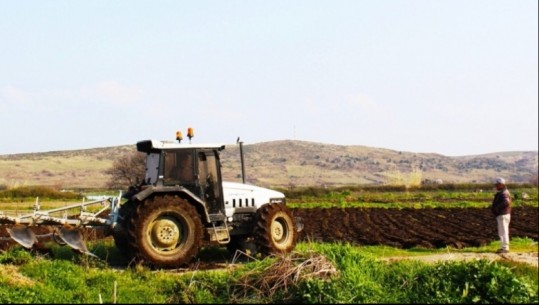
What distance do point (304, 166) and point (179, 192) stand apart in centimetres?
10023

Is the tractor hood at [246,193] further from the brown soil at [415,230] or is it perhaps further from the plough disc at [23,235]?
the plough disc at [23,235]

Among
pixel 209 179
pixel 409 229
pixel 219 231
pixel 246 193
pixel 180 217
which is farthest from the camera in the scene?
pixel 409 229

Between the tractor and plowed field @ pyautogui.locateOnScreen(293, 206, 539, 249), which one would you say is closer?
the tractor

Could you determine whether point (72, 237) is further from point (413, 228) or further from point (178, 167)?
point (413, 228)

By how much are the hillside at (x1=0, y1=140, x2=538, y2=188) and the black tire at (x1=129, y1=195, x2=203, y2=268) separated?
63.7 m

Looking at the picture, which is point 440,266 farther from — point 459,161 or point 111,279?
point 459,161

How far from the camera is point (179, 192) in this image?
13000 mm

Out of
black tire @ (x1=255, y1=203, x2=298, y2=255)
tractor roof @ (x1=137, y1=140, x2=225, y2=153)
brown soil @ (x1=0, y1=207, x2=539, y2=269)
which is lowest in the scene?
brown soil @ (x1=0, y1=207, x2=539, y2=269)

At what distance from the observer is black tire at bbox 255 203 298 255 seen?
1333 centimetres

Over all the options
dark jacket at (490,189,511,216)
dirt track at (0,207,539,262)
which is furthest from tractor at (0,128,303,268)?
dark jacket at (490,189,511,216)

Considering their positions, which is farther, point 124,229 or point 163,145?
point 163,145

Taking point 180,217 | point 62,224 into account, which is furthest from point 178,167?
point 62,224

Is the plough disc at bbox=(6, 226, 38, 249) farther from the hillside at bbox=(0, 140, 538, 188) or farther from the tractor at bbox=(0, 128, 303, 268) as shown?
the hillside at bbox=(0, 140, 538, 188)

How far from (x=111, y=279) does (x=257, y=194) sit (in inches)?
182
